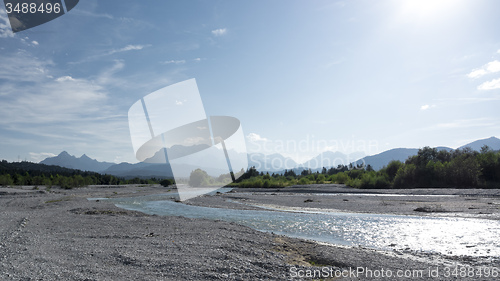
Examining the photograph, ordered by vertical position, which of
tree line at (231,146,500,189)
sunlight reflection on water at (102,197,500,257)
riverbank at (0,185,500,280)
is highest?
tree line at (231,146,500,189)

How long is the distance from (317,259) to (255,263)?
2.20m

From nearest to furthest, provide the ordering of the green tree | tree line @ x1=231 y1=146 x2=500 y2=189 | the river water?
1. the river water
2. tree line @ x1=231 y1=146 x2=500 y2=189
3. the green tree

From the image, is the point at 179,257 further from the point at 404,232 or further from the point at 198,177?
the point at 198,177

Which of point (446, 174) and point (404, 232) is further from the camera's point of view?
point (446, 174)

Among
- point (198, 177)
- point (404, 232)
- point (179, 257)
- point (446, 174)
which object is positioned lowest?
point (404, 232)

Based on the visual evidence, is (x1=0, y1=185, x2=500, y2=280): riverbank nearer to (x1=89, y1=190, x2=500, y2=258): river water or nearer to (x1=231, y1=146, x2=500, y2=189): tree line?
(x1=89, y1=190, x2=500, y2=258): river water

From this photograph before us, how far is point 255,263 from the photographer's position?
8.38 meters

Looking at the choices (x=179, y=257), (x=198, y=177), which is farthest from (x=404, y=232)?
(x=198, y=177)

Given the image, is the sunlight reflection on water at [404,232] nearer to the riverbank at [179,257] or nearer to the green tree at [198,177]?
the riverbank at [179,257]

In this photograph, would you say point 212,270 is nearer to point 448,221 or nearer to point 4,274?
point 4,274

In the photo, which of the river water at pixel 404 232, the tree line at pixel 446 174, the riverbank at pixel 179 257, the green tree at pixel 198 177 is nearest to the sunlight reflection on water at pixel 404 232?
the river water at pixel 404 232

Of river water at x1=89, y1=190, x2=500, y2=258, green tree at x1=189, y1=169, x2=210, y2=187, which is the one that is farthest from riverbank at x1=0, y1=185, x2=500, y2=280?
green tree at x1=189, y1=169, x2=210, y2=187

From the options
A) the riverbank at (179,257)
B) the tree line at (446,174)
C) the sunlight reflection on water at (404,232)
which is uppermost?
the tree line at (446,174)

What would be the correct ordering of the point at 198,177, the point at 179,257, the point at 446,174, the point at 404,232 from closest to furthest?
1. the point at 179,257
2. the point at 404,232
3. the point at 446,174
4. the point at 198,177
